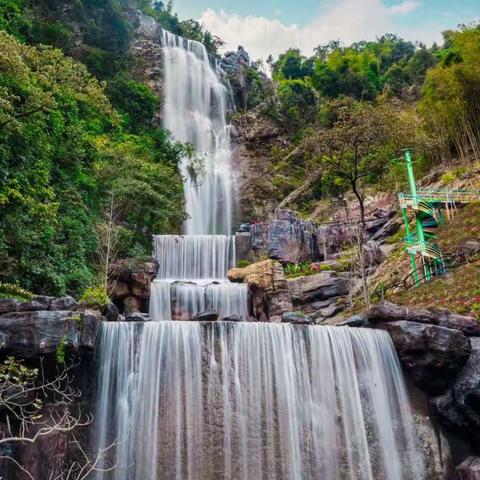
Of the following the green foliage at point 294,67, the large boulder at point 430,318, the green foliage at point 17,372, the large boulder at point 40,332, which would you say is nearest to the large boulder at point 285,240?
the large boulder at point 430,318

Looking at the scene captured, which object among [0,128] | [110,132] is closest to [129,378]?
[0,128]

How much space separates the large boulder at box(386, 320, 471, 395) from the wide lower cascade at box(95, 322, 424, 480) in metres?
0.53

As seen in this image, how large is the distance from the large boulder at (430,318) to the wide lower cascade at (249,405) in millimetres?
1336

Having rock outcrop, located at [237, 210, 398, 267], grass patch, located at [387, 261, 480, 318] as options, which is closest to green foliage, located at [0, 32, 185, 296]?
rock outcrop, located at [237, 210, 398, 267]

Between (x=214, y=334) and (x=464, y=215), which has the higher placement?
(x=464, y=215)

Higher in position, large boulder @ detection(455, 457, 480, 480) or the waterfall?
the waterfall

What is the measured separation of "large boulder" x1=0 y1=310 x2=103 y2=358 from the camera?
991 centimetres

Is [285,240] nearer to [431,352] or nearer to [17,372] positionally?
[431,352]

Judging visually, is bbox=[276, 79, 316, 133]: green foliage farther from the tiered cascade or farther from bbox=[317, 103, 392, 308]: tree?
bbox=[317, 103, 392, 308]: tree

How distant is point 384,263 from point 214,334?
46.5 feet

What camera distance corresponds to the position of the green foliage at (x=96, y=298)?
12.9 meters

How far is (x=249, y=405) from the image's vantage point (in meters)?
11.3

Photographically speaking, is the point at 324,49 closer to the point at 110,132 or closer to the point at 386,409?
the point at 110,132

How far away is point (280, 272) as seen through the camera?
21.3m
